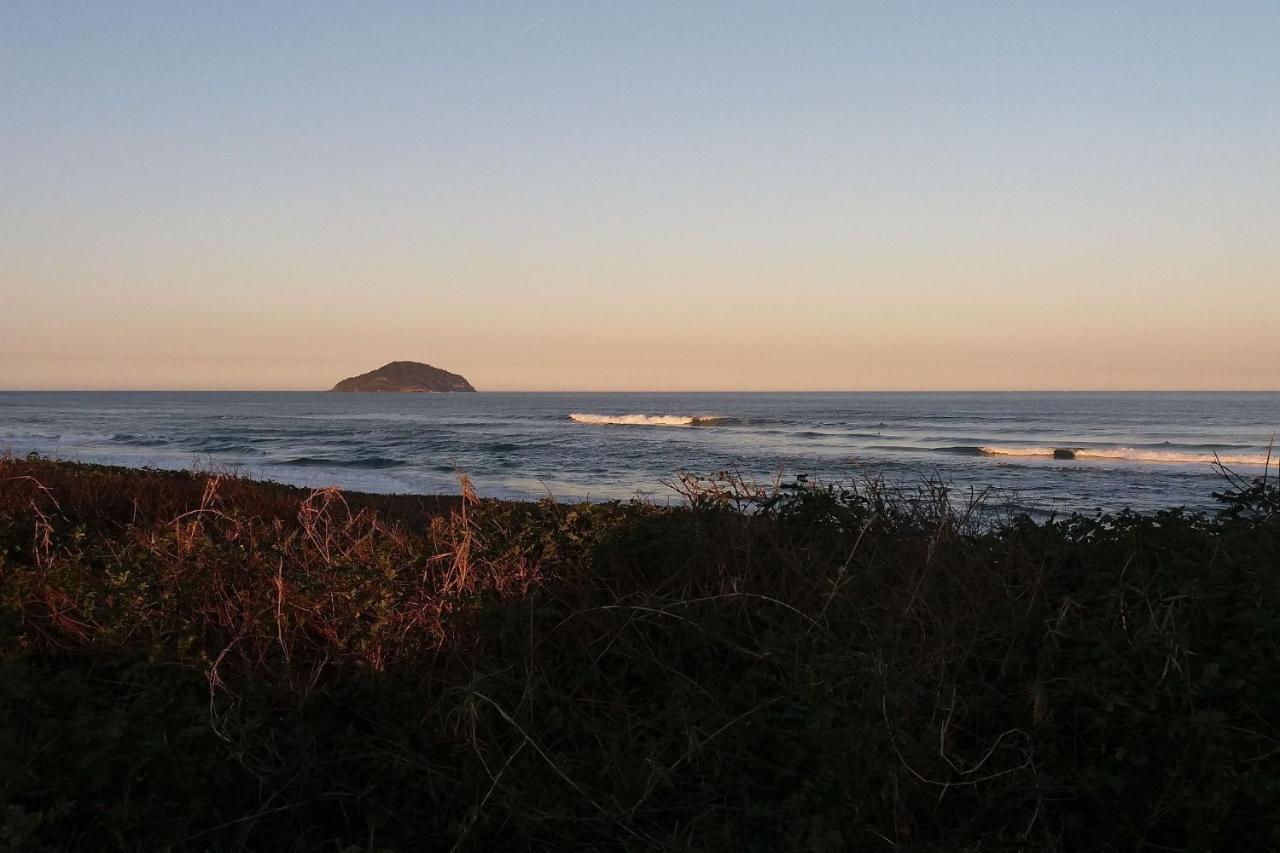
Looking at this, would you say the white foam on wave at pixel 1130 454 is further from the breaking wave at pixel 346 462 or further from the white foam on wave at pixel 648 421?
the white foam on wave at pixel 648 421

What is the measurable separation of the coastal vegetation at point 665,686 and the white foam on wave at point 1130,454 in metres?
34.0

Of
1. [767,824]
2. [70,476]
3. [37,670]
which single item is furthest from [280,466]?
[767,824]

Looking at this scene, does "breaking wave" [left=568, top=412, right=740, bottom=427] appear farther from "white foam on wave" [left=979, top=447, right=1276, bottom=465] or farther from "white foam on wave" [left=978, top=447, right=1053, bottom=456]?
"white foam on wave" [left=979, top=447, right=1276, bottom=465]

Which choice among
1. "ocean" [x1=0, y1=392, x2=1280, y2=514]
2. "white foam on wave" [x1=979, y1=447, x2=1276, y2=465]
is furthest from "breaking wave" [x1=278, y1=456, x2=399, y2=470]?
"white foam on wave" [x1=979, y1=447, x2=1276, y2=465]

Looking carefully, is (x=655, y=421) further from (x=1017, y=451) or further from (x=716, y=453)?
(x=1017, y=451)

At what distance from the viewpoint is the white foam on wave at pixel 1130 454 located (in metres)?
35.0

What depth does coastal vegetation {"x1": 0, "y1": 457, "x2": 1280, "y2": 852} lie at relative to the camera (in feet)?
11.8

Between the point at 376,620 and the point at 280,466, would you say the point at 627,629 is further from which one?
the point at 280,466

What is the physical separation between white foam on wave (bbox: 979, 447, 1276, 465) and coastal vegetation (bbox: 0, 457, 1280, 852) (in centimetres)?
3403

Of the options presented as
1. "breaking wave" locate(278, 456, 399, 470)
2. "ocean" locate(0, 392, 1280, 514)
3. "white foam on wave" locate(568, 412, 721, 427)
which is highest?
"white foam on wave" locate(568, 412, 721, 427)

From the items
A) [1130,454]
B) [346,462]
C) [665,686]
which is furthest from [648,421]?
[665,686]

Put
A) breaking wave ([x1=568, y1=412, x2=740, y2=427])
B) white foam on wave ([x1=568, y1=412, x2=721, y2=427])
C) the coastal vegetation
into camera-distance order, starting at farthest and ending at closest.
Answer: white foam on wave ([x1=568, y1=412, x2=721, y2=427]), breaking wave ([x1=568, y1=412, x2=740, y2=427]), the coastal vegetation

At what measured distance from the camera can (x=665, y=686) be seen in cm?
454

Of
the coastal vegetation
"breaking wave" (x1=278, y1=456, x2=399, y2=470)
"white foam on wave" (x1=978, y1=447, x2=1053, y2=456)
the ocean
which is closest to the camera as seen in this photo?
the coastal vegetation
